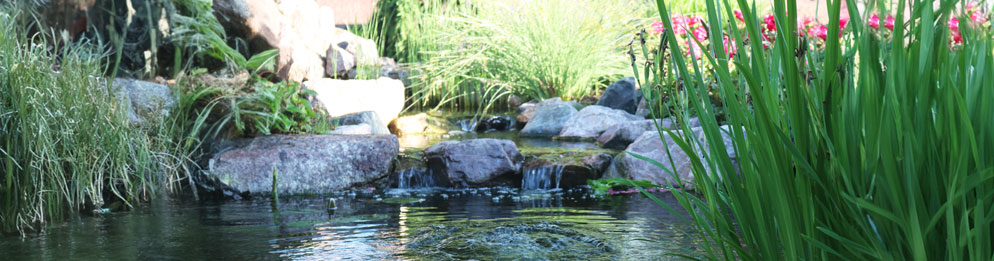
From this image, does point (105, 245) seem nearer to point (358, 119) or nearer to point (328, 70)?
point (358, 119)

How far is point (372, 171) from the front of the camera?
6.64 m

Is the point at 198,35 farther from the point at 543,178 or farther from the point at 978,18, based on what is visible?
the point at 978,18

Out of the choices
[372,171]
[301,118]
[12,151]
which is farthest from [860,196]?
[301,118]

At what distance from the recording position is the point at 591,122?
394 inches

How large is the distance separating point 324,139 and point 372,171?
446 millimetres

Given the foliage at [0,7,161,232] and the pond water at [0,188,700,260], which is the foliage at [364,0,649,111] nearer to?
the pond water at [0,188,700,260]

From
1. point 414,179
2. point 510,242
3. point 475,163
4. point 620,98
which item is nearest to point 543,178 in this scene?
point 475,163

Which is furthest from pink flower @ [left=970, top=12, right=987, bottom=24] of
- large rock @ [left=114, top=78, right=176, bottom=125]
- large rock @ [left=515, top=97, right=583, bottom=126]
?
large rock @ [left=515, top=97, right=583, bottom=126]

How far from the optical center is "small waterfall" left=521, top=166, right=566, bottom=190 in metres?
6.77

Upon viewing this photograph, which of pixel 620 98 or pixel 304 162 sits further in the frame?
pixel 620 98

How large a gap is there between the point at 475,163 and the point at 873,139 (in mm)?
5495

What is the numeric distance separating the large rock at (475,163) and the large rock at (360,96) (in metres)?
3.51

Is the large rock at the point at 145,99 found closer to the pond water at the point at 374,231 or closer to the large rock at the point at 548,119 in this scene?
the pond water at the point at 374,231

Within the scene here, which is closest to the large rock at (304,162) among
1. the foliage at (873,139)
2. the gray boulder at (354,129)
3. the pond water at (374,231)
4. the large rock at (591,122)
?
the pond water at (374,231)
